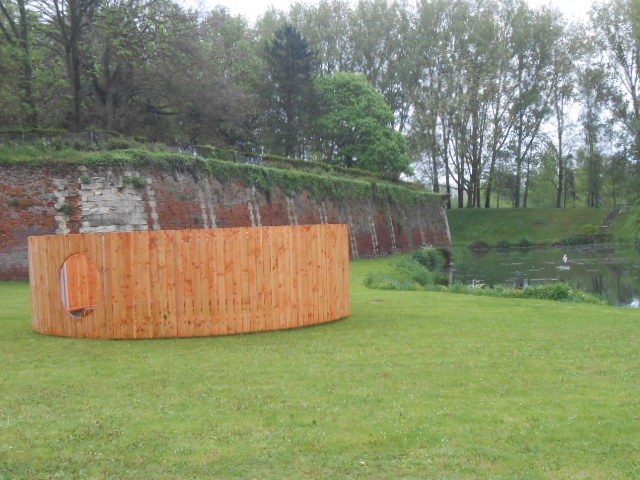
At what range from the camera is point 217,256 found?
9.82 meters

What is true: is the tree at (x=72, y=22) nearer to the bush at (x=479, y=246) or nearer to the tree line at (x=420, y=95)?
the tree line at (x=420, y=95)

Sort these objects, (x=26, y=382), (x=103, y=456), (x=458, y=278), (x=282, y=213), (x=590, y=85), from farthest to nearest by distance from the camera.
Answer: (x=590, y=85) < (x=282, y=213) < (x=458, y=278) < (x=26, y=382) < (x=103, y=456)

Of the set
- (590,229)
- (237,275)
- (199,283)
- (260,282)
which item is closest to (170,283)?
(199,283)

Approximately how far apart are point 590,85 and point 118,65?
32.0m

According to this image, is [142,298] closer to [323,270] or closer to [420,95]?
[323,270]

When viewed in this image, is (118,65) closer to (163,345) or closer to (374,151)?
(374,151)

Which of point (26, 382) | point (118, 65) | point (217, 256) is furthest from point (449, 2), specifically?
point (26, 382)

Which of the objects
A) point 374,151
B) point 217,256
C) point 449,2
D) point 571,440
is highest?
point 449,2

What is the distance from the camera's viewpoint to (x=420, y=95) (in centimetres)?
5197

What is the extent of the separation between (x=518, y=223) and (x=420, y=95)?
40.6 ft

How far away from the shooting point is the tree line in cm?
3741

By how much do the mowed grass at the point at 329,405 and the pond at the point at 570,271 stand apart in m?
11.8

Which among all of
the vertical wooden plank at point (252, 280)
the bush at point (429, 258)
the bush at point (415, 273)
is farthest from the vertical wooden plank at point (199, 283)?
the bush at point (429, 258)

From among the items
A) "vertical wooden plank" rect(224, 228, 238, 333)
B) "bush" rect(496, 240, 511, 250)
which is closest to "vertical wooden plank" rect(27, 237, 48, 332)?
"vertical wooden plank" rect(224, 228, 238, 333)
